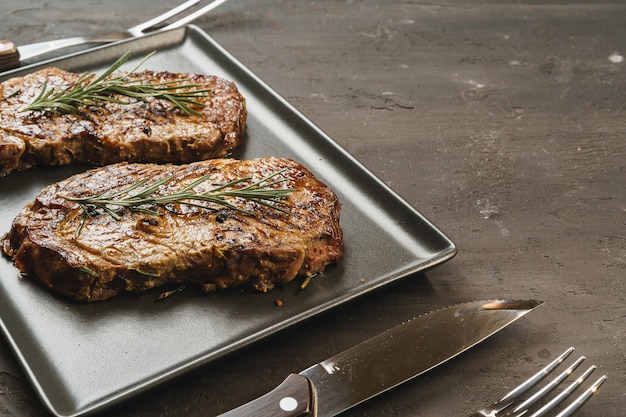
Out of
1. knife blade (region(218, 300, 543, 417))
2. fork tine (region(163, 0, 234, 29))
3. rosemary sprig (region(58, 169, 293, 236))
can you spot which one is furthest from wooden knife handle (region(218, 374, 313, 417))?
fork tine (region(163, 0, 234, 29))

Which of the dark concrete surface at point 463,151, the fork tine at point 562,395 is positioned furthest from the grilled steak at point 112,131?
the fork tine at point 562,395

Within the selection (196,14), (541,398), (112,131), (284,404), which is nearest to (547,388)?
(541,398)

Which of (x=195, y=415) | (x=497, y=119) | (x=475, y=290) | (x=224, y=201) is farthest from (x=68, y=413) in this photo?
(x=497, y=119)

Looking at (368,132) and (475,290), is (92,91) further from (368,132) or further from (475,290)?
(475,290)

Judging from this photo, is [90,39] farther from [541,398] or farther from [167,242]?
[541,398]

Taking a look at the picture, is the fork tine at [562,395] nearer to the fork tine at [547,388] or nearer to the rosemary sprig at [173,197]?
the fork tine at [547,388]
